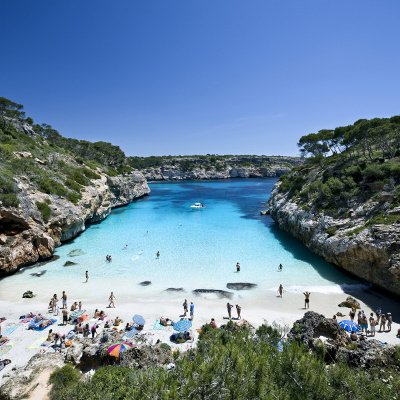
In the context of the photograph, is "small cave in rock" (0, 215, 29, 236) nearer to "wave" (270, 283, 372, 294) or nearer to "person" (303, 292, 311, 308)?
"wave" (270, 283, 372, 294)

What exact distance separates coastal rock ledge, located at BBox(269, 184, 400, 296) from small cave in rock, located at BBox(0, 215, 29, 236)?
29.5m

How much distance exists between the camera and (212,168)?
528 feet

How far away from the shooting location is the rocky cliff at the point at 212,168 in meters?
157

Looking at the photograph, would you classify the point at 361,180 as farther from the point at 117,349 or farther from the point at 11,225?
the point at 11,225

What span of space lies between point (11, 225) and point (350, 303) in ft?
98.2

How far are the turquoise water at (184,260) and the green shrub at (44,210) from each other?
4.19 metres

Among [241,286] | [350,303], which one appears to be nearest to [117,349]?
[241,286]

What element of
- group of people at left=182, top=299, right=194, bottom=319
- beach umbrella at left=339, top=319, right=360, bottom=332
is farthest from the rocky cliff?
beach umbrella at left=339, top=319, right=360, bottom=332

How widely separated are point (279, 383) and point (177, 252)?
76.7 feet

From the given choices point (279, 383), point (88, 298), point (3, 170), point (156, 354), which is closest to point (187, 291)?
point (88, 298)

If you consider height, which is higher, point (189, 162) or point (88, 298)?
point (189, 162)

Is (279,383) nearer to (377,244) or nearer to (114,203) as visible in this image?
(377,244)

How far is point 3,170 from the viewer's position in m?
29.2

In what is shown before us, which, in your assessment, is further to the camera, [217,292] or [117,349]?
[217,292]
